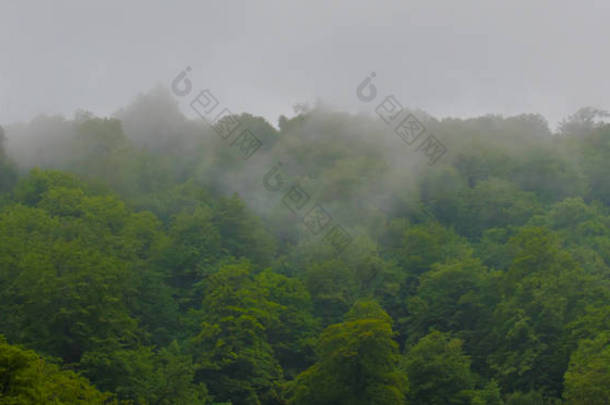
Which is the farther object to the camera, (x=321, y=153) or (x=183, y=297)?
(x=321, y=153)

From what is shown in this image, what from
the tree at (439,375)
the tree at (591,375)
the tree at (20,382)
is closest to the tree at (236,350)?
the tree at (439,375)

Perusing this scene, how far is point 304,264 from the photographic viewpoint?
2066 inches

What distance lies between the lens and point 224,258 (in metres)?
49.2

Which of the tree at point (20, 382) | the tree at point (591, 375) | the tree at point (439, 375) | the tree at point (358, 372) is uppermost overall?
the tree at point (20, 382)

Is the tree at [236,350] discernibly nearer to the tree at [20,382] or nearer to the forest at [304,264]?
the forest at [304,264]

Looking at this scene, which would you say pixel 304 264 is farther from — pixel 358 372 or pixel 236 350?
pixel 358 372

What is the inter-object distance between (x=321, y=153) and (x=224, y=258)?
2965 centimetres

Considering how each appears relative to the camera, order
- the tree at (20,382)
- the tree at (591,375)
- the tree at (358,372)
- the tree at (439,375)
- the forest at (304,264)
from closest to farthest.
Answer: the tree at (20,382)
the tree at (591,375)
the tree at (358,372)
the forest at (304,264)
the tree at (439,375)

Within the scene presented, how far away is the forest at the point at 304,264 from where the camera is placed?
32.1 m

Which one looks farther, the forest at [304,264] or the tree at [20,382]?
the forest at [304,264]

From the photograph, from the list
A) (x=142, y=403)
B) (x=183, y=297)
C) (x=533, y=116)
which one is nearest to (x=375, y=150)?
(x=533, y=116)

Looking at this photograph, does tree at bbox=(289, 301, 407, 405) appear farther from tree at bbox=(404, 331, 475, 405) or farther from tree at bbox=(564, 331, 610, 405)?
tree at bbox=(564, 331, 610, 405)

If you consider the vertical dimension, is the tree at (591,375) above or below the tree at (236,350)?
below

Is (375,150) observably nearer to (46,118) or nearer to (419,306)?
(419,306)
